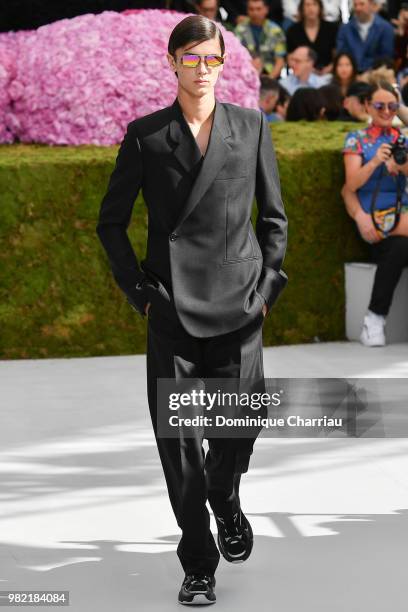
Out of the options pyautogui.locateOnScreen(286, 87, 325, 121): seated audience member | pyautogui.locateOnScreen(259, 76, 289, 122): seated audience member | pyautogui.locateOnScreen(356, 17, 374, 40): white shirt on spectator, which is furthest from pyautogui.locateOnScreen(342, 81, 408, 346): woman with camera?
pyautogui.locateOnScreen(356, 17, 374, 40): white shirt on spectator

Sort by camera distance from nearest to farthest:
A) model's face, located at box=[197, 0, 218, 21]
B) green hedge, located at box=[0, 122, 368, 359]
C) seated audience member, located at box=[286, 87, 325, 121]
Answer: green hedge, located at box=[0, 122, 368, 359] → seated audience member, located at box=[286, 87, 325, 121] → model's face, located at box=[197, 0, 218, 21]

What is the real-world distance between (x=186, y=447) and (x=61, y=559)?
0.76 meters

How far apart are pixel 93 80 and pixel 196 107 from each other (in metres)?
4.77

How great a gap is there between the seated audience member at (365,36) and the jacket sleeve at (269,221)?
9.07 meters

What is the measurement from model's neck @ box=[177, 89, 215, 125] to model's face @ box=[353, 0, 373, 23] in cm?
923

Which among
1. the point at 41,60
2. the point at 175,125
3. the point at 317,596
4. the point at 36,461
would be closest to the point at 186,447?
the point at 317,596

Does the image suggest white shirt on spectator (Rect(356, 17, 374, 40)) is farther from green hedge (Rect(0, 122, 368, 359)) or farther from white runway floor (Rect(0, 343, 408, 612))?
white runway floor (Rect(0, 343, 408, 612))

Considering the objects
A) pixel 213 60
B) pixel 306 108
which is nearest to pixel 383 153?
pixel 306 108

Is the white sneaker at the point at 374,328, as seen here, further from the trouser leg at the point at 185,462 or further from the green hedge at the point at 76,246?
the trouser leg at the point at 185,462

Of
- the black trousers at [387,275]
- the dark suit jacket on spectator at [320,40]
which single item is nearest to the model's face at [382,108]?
the black trousers at [387,275]

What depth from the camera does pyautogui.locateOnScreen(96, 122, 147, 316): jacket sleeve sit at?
14.0ft

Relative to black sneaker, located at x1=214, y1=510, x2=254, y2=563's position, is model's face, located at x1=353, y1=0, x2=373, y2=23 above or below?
below

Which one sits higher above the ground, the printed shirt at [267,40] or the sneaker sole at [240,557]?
the sneaker sole at [240,557]

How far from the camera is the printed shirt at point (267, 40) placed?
13297 mm
